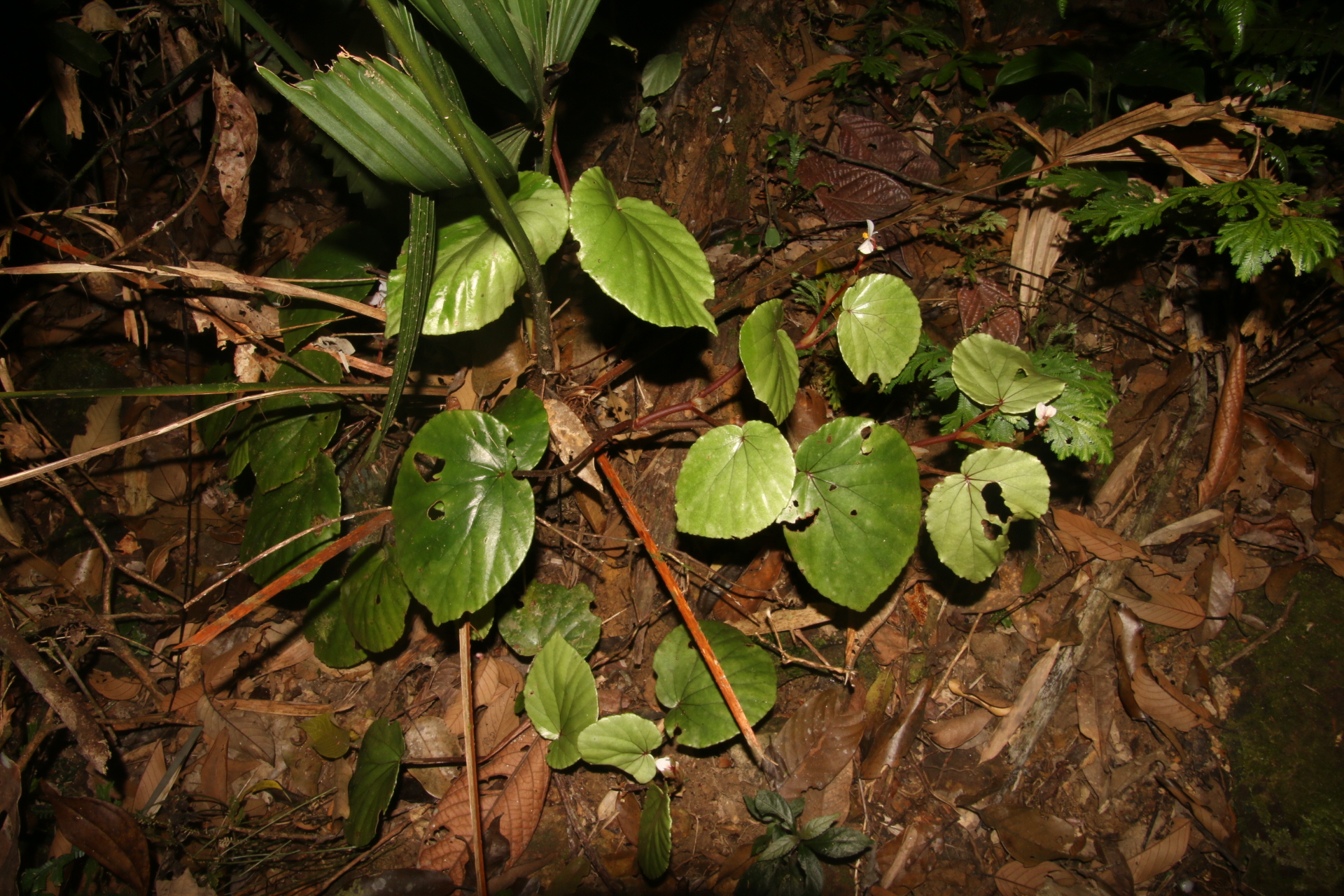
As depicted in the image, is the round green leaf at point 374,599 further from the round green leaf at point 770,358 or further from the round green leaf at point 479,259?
the round green leaf at point 770,358

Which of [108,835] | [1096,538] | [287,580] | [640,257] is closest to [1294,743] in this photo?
[1096,538]

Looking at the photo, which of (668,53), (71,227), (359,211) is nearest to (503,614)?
(359,211)

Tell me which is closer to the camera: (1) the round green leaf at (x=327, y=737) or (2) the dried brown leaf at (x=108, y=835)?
(2) the dried brown leaf at (x=108, y=835)

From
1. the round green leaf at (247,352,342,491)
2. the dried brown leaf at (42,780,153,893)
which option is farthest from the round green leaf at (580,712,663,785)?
the dried brown leaf at (42,780,153,893)

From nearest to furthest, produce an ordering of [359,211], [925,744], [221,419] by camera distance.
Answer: [925,744], [221,419], [359,211]

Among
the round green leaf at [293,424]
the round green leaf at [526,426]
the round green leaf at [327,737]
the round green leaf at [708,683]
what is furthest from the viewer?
the round green leaf at [327,737]

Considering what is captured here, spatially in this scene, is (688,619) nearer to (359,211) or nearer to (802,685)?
(802,685)

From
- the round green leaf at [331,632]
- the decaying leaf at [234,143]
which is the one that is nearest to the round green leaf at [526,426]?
the round green leaf at [331,632]
